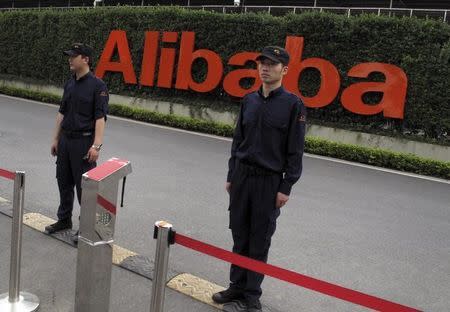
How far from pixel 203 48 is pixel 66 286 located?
12397mm

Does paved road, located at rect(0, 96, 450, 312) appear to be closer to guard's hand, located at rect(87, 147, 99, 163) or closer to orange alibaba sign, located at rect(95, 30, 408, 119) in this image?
guard's hand, located at rect(87, 147, 99, 163)

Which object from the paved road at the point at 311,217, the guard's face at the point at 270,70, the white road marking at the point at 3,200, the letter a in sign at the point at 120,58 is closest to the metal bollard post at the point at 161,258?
the guard's face at the point at 270,70

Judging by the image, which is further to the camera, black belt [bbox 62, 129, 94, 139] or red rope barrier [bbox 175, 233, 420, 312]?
black belt [bbox 62, 129, 94, 139]

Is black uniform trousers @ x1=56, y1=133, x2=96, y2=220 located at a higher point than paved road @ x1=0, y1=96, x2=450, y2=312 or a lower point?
higher

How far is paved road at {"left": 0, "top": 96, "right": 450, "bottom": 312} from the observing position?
183 inches

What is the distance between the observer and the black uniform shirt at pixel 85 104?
4.80 metres

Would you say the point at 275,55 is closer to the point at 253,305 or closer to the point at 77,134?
the point at 253,305

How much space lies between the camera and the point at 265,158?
3.60m

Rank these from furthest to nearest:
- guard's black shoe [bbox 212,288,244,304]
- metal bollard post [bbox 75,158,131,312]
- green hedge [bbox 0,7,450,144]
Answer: green hedge [bbox 0,7,450,144] < guard's black shoe [bbox 212,288,244,304] < metal bollard post [bbox 75,158,131,312]

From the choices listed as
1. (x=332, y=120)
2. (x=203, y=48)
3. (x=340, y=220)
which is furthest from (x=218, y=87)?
(x=340, y=220)

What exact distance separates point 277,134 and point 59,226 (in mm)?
2703

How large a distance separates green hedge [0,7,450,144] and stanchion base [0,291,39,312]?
10.5 meters

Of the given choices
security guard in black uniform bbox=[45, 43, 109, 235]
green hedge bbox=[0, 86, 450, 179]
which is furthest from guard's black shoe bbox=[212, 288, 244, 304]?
green hedge bbox=[0, 86, 450, 179]

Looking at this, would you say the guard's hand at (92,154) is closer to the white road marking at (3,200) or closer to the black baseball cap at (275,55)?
the white road marking at (3,200)
